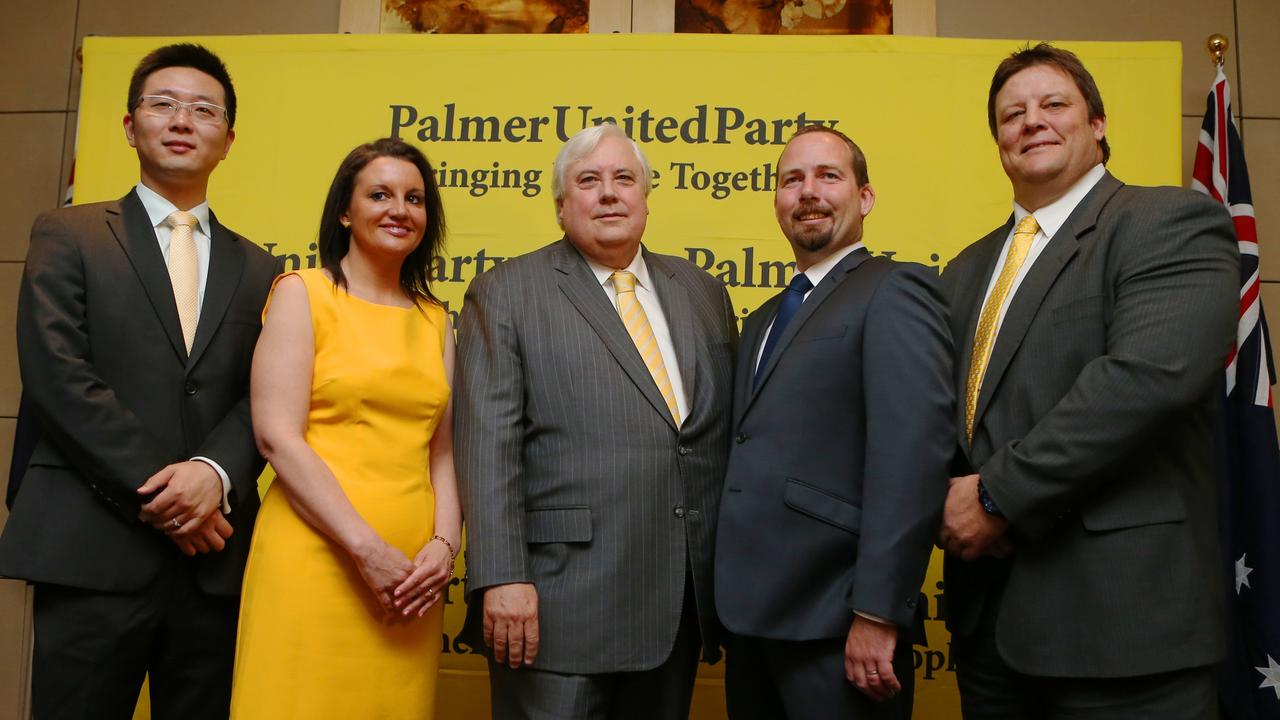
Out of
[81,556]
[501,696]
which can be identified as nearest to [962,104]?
[501,696]

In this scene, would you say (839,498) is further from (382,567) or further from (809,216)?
(382,567)

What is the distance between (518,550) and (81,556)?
0.91 metres

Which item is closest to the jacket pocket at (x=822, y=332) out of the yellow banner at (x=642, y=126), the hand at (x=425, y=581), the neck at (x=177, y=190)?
the hand at (x=425, y=581)

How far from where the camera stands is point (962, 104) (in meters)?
3.16

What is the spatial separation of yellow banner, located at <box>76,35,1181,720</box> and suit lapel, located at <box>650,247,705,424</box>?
0.87m

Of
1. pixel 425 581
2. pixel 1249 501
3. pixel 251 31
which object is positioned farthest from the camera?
pixel 251 31

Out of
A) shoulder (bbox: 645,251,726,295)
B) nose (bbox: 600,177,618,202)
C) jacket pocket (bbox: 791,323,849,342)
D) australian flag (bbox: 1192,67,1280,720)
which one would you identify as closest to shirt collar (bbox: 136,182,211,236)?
nose (bbox: 600,177,618,202)

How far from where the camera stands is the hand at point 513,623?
188 cm

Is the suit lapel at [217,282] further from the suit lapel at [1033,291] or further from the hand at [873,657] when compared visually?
the suit lapel at [1033,291]

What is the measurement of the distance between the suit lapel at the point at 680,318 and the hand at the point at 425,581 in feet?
1.92

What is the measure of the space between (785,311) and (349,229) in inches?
41.5

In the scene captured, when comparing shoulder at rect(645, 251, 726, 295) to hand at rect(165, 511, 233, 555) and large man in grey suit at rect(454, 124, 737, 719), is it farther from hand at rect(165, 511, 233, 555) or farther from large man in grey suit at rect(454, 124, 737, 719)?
hand at rect(165, 511, 233, 555)

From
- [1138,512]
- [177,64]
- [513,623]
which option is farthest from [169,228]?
[1138,512]

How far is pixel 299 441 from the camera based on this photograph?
1.95 m
